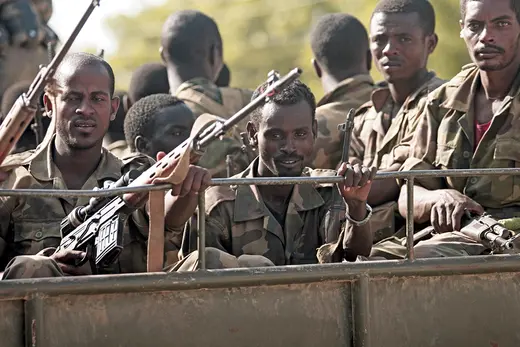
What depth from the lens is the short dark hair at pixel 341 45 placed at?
9523 mm

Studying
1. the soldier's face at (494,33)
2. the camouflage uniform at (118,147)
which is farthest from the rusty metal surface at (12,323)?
the camouflage uniform at (118,147)

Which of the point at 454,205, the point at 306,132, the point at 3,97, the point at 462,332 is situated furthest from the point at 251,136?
the point at 3,97

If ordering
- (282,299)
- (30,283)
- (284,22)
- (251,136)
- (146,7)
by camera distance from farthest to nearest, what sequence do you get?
1. (146,7)
2. (284,22)
3. (251,136)
4. (282,299)
5. (30,283)

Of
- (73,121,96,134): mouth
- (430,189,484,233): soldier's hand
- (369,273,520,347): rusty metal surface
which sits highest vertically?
(73,121,96,134): mouth

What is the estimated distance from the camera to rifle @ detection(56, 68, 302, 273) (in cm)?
570

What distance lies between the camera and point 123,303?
18.5 ft

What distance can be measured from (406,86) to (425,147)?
38.1 inches

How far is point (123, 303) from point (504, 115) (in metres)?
2.44

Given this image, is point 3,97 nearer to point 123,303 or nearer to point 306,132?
point 306,132

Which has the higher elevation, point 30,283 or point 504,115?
point 504,115

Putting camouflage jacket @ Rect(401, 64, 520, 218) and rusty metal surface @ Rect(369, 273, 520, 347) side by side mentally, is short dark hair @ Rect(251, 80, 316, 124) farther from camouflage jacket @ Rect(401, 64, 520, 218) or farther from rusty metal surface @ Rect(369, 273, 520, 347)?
rusty metal surface @ Rect(369, 273, 520, 347)

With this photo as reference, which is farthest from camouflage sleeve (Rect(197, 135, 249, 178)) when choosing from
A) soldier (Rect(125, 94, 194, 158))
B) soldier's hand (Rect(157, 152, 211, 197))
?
soldier's hand (Rect(157, 152, 211, 197))

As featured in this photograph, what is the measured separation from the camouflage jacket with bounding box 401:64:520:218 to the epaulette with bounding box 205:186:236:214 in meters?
1.06

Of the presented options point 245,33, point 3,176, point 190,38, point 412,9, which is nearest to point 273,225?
point 3,176
